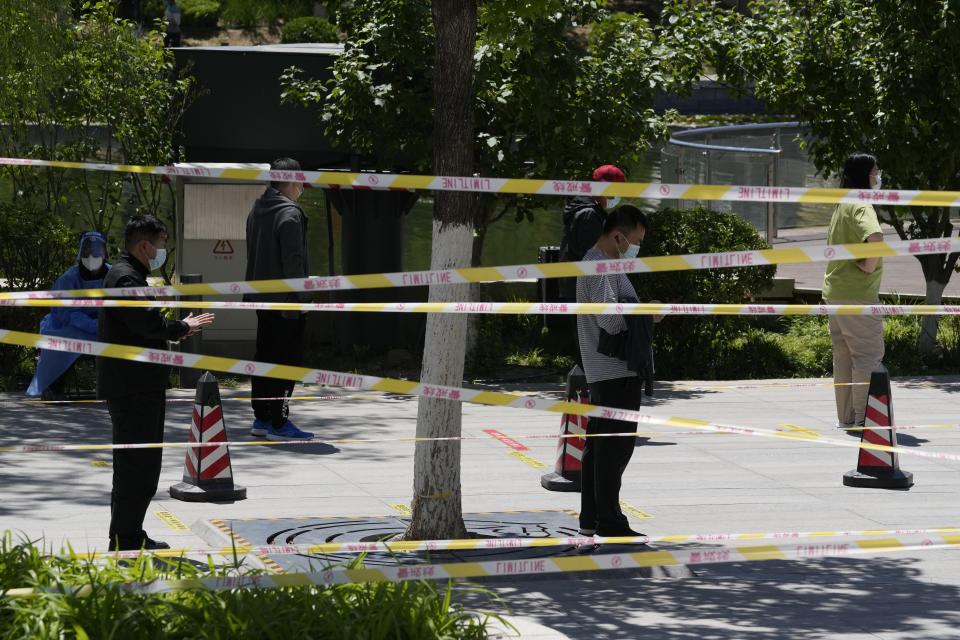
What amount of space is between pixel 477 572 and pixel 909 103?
8938mm

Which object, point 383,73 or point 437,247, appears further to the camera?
point 383,73

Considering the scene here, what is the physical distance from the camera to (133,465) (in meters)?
6.71

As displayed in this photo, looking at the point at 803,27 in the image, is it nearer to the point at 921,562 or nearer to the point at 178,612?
the point at 921,562

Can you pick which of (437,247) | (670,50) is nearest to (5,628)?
(437,247)

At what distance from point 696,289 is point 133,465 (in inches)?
296

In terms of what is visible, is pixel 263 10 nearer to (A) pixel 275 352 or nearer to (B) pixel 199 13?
(B) pixel 199 13

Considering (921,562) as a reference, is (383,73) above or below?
above

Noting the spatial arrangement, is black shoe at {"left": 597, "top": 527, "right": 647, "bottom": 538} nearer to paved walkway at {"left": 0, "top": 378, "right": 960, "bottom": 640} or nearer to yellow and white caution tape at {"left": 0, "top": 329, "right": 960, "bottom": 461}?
paved walkway at {"left": 0, "top": 378, "right": 960, "bottom": 640}

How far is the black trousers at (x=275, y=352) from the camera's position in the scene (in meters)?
9.84

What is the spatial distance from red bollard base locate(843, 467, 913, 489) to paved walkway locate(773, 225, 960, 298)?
695cm

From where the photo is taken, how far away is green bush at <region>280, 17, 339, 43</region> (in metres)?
40.5

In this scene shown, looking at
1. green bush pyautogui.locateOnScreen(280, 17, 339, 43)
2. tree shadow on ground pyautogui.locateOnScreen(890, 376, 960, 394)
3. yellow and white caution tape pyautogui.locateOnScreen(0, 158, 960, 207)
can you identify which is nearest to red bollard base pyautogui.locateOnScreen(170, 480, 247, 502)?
yellow and white caution tape pyautogui.locateOnScreen(0, 158, 960, 207)

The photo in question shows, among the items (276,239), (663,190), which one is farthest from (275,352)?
(663,190)

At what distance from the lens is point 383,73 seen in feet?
41.4
